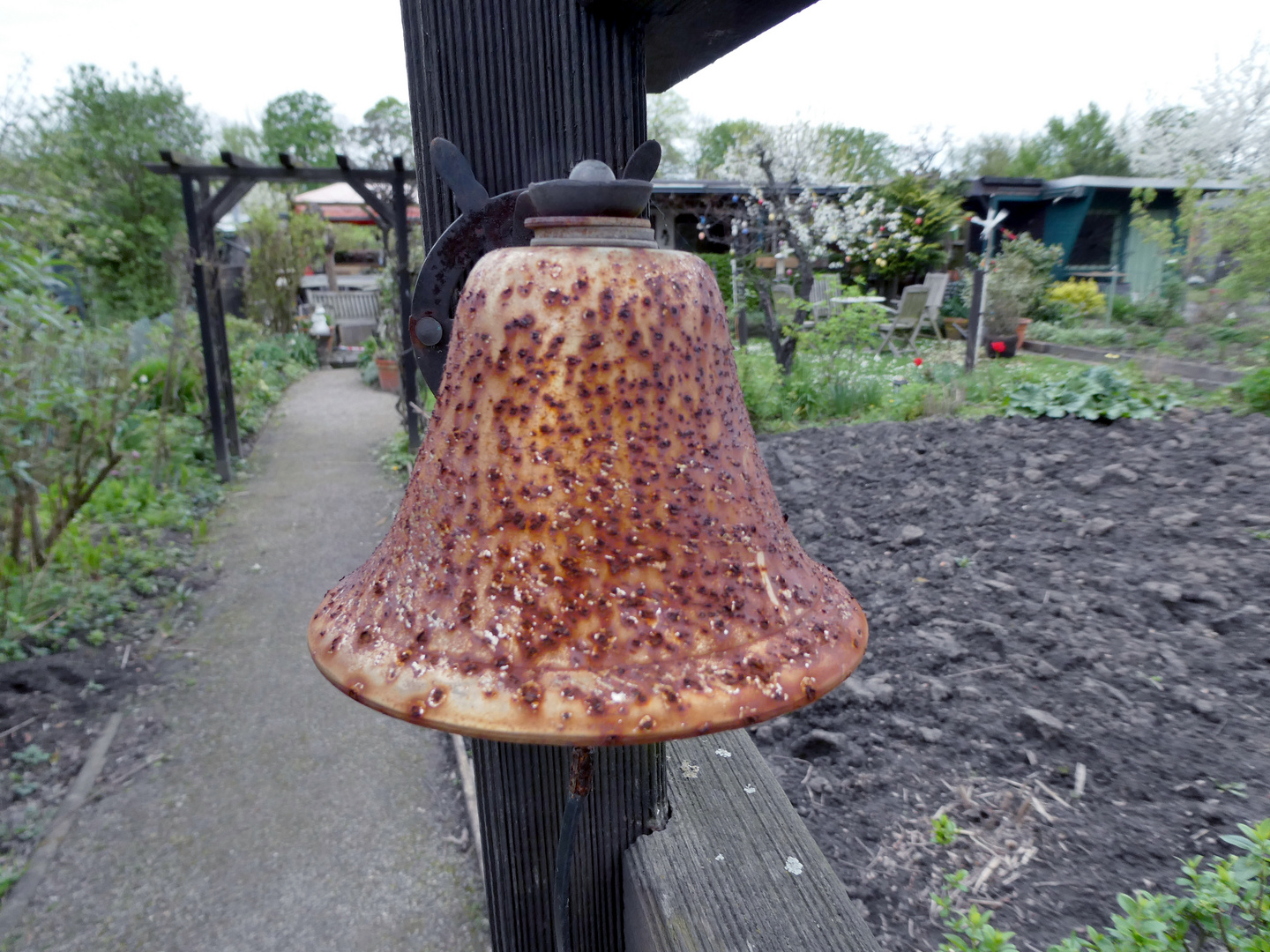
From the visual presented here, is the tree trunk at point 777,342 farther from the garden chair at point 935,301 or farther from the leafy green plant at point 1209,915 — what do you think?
the leafy green plant at point 1209,915

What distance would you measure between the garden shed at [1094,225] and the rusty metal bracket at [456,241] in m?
18.6

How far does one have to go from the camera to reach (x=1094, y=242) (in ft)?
59.5

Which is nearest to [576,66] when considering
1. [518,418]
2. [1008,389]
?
[518,418]

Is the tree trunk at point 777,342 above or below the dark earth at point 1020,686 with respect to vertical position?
above

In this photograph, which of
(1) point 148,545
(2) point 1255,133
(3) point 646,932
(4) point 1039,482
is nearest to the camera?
(3) point 646,932

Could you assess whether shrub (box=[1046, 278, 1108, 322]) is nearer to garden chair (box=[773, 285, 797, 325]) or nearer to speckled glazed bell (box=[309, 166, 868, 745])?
garden chair (box=[773, 285, 797, 325])

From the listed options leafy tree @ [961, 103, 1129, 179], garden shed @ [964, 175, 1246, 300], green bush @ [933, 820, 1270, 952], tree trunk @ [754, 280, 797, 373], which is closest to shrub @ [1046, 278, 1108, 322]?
garden shed @ [964, 175, 1246, 300]

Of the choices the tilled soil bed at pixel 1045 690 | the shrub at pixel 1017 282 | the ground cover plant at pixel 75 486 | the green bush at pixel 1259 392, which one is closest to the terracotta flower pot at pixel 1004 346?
the shrub at pixel 1017 282

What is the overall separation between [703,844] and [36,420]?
4425mm

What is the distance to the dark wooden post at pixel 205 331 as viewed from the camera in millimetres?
7539

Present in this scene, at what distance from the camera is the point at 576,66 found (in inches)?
42.9

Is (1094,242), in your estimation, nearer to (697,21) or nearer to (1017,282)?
(1017,282)

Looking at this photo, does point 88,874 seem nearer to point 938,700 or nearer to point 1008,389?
point 938,700

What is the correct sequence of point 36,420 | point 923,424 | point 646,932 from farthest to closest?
1. point 923,424
2. point 36,420
3. point 646,932
